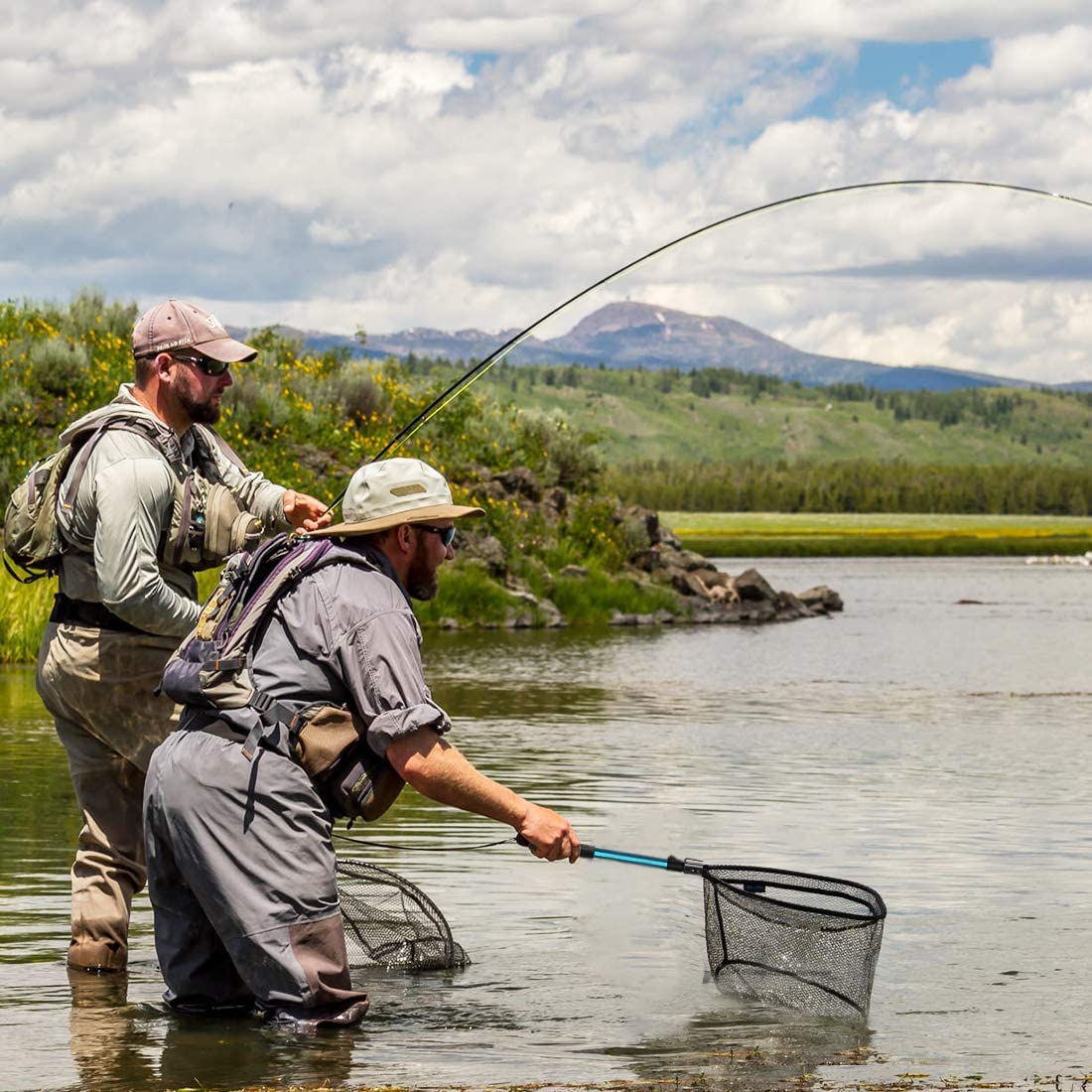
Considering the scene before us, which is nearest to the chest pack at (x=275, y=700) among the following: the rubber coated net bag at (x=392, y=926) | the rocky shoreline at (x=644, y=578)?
the rubber coated net bag at (x=392, y=926)

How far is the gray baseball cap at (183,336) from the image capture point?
6.22m

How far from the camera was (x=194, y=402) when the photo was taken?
20.7ft

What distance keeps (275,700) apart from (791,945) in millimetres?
1739

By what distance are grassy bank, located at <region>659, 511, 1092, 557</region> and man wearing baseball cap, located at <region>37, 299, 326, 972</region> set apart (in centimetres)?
7197

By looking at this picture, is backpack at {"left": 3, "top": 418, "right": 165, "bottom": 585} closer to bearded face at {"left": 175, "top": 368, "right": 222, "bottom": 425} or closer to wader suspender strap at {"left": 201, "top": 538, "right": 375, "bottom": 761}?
bearded face at {"left": 175, "top": 368, "right": 222, "bottom": 425}

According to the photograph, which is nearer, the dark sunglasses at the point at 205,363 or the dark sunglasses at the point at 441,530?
the dark sunglasses at the point at 441,530

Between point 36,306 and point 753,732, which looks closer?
point 753,732

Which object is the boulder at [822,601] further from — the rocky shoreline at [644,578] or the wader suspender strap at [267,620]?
the wader suspender strap at [267,620]

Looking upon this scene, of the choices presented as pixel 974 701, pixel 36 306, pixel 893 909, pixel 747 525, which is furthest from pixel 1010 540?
pixel 893 909

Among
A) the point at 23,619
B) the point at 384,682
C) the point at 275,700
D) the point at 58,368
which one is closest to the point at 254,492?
A: the point at 275,700

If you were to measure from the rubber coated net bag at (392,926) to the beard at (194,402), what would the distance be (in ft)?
5.26

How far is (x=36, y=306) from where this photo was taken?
29984 mm

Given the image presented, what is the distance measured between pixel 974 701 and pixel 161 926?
12.6 metres

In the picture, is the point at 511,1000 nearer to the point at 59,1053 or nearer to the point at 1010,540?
the point at 59,1053
